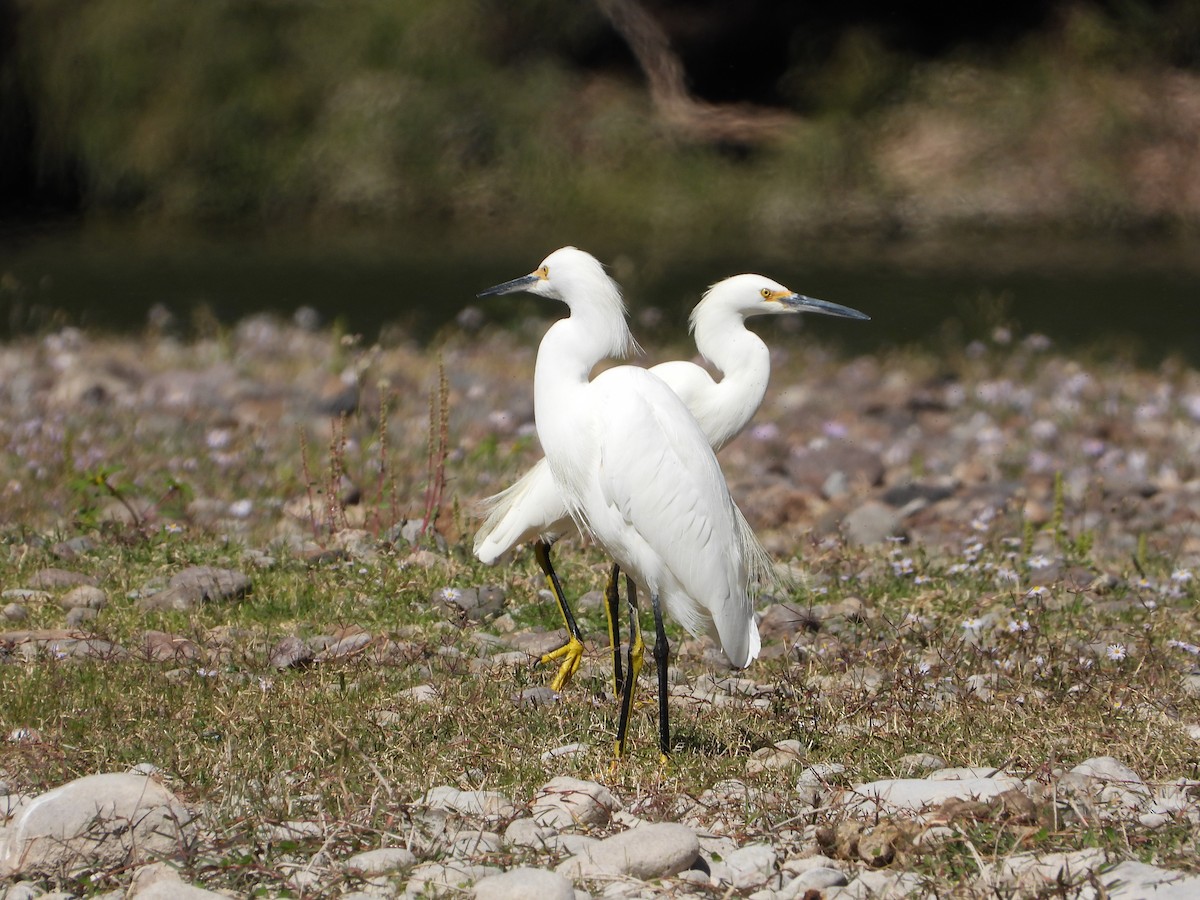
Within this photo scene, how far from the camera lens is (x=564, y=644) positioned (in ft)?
12.7

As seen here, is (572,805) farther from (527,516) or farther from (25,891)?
(527,516)

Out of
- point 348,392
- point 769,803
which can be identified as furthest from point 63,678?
point 348,392

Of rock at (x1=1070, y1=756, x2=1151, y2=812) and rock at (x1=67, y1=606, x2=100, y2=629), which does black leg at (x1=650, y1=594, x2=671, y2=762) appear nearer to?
rock at (x1=1070, y1=756, x2=1151, y2=812)

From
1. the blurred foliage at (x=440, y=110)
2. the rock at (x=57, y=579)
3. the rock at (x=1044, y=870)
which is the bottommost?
the rock at (x=1044, y=870)

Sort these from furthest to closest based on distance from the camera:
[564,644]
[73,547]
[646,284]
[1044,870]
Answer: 1. [646,284]
2. [73,547]
3. [564,644]
4. [1044,870]

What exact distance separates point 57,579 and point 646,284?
26.9 ft

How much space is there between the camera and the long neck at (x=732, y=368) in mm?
4016

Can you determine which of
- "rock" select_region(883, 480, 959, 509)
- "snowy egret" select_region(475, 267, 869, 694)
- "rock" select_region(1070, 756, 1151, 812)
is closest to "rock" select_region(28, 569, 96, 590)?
"snowy egret" select_region(475, 267, 869, 694)

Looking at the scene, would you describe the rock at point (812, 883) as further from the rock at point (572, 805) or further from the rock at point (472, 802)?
the rock at point (472, 802)

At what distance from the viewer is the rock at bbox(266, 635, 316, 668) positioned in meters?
3.58

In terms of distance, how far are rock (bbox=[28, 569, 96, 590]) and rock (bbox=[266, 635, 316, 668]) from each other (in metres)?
0.81

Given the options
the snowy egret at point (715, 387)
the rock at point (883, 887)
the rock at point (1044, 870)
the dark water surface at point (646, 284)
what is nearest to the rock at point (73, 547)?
the snowy egret at point (715, 387)

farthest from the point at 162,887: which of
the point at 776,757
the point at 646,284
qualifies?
the point at 646,284

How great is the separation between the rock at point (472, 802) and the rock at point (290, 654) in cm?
92
